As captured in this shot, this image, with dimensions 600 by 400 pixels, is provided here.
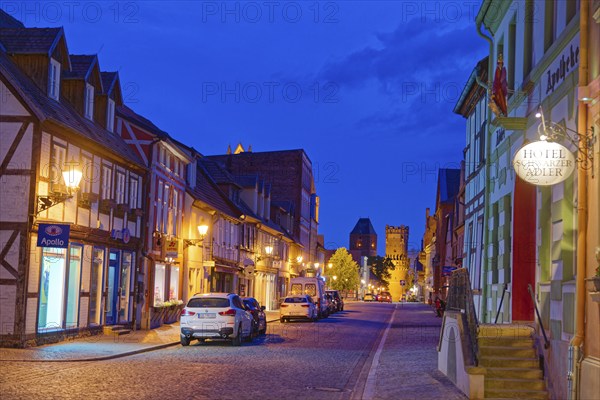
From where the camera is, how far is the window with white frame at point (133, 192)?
31.4 metres

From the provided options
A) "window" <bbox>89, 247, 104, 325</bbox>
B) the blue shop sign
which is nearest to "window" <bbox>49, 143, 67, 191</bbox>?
the blue shop sign

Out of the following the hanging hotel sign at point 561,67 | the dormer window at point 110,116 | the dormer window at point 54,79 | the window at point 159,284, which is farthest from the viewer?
the window at point 159,284

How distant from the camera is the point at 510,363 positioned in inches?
571

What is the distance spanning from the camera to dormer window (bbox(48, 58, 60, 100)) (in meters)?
25.9

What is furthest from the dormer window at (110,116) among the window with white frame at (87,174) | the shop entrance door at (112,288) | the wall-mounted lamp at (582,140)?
the wall-mounted lamp at (582,140)

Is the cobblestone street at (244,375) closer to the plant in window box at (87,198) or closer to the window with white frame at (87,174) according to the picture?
the plant in window box at (87,198)

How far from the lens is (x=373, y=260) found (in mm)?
186000

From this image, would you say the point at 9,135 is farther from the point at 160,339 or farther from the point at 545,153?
the point at 545,153

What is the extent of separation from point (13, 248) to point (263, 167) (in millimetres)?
63835

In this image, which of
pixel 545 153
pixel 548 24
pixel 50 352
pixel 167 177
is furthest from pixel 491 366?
pixel 167 177

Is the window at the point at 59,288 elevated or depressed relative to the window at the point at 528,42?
depressed

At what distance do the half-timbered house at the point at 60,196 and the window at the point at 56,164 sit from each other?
0.10 ft

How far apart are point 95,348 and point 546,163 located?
15.1 m

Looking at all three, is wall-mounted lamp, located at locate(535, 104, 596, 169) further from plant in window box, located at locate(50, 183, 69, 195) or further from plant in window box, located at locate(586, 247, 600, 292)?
plant in window box, located at locate(50, 183, 69, 195)
